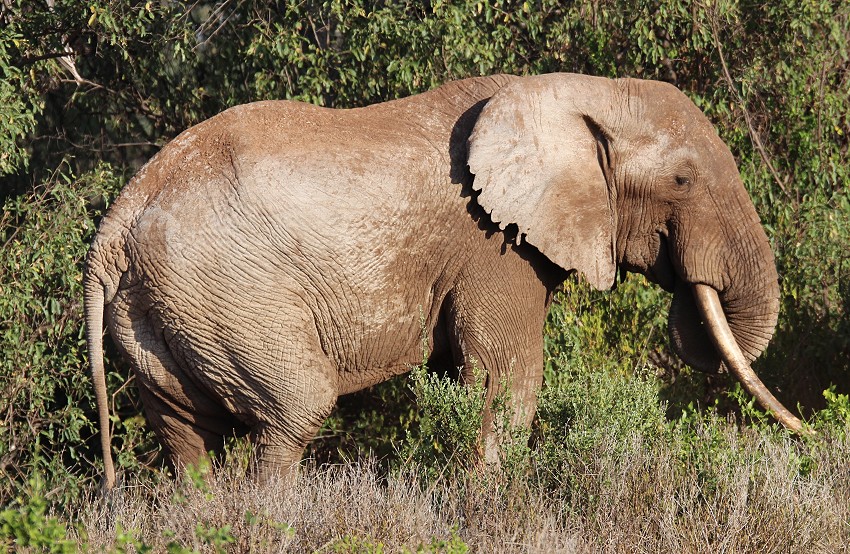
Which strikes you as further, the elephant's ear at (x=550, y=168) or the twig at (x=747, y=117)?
the twig at (x=747, y=117)

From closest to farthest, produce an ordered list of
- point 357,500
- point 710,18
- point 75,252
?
point 357,500 < point 75,252 < point 710,18

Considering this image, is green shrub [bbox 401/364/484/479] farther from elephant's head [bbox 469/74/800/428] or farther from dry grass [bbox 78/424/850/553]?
elephant's head [bbox 469/74/800/428]

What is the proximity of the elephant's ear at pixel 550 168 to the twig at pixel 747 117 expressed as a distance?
77.3 inches

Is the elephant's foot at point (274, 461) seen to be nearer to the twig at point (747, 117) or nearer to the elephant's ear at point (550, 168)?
the elephant's ear at point (550, 168)

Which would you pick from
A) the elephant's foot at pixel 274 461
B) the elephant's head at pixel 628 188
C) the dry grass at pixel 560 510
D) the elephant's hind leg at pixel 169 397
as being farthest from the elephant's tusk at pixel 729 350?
the elephant's hind leg at pixel 169 397

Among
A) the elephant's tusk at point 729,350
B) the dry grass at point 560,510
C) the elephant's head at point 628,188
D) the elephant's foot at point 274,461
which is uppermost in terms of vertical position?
the elephant's head at point 628,188

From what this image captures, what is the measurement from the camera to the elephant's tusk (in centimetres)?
588

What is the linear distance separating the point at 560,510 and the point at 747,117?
364 cm

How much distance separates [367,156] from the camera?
5.70 meters

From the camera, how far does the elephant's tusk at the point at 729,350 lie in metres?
5.88

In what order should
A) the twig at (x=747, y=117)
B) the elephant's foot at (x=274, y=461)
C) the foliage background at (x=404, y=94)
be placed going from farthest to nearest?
the twig at (x=747, y=117) < the foliage background at (x=404, y=94) < the elephant's foot at (x=274, y=461)

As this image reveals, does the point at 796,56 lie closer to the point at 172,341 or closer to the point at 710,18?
the point at 710,18

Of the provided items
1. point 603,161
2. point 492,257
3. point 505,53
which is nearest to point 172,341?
point 492,257

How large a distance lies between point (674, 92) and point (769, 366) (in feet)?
8.25
